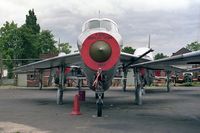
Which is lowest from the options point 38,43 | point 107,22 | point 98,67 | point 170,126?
point 170,126

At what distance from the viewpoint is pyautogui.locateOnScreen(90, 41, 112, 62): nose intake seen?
12.5 metres

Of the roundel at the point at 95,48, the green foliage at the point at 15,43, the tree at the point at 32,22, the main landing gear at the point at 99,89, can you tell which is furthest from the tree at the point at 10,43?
the roundel at the point at 95,48

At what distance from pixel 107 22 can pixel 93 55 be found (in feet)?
7.61

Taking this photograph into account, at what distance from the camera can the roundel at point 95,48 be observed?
12.7 m

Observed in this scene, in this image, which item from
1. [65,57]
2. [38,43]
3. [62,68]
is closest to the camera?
[65,57]

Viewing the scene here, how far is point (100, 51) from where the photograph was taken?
1255cm

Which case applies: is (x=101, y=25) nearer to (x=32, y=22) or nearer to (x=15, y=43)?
(x=15, y=43)

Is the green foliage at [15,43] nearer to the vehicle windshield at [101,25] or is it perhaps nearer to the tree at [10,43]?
the tree at [10,43]

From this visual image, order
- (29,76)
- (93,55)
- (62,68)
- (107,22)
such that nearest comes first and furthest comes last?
1. (93,55)
2. (107,22)
3. (62,68)
4. (29,76)

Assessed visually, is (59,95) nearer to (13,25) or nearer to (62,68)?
(62,68)

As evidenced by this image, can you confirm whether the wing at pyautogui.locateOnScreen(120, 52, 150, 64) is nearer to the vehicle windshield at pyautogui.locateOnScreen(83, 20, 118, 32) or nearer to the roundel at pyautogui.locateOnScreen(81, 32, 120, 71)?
the vehicle windshield at pyautogui.locateOnScreen(83, 20, 118, 32)

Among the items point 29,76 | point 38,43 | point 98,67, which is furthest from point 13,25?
point 98,67

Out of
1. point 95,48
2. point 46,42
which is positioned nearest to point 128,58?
point 95,48

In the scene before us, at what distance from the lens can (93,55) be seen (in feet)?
41.7
